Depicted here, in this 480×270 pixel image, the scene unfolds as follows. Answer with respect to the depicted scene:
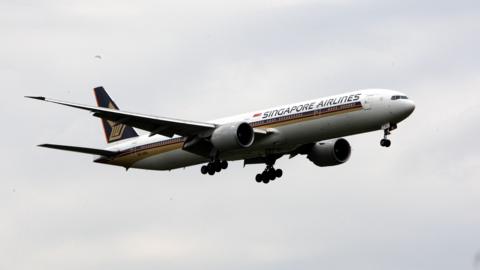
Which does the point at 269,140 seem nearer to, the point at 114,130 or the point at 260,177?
the point at 260,177

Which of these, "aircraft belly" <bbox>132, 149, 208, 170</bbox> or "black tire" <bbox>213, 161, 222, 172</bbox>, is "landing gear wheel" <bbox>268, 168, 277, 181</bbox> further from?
"black tire" <bbox>213, 161, 222, 172</bbox>

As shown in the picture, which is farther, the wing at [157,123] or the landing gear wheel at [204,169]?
the landing gear wheel at [204,169]

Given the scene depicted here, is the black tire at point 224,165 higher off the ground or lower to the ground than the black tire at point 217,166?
higher

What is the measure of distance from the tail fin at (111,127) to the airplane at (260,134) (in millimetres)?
259

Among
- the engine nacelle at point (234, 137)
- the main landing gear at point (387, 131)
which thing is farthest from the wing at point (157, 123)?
the main landing gear at point (387, 131)

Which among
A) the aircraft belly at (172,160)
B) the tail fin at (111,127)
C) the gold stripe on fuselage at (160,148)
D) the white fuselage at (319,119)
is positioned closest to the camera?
the white fuselage at (319,119)

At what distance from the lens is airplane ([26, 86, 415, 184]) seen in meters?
67.0

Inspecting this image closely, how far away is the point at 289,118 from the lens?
2714 inches

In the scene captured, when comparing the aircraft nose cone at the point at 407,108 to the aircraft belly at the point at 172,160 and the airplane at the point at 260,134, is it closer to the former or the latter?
the airplane at the point at 260,134

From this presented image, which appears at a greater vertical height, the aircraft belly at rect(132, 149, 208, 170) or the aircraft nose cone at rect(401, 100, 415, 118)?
the aircraft nose cone at rect(401, 100, 415, 118)

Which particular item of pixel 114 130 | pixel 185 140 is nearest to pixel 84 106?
pixel 185 140

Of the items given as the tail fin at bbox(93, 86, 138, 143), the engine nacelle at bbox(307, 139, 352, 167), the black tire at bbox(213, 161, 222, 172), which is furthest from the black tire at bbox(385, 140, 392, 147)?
the tail fin at bbox(93, 86, 138, 143)

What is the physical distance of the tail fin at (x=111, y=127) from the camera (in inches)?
3187

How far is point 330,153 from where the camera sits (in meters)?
75.2
